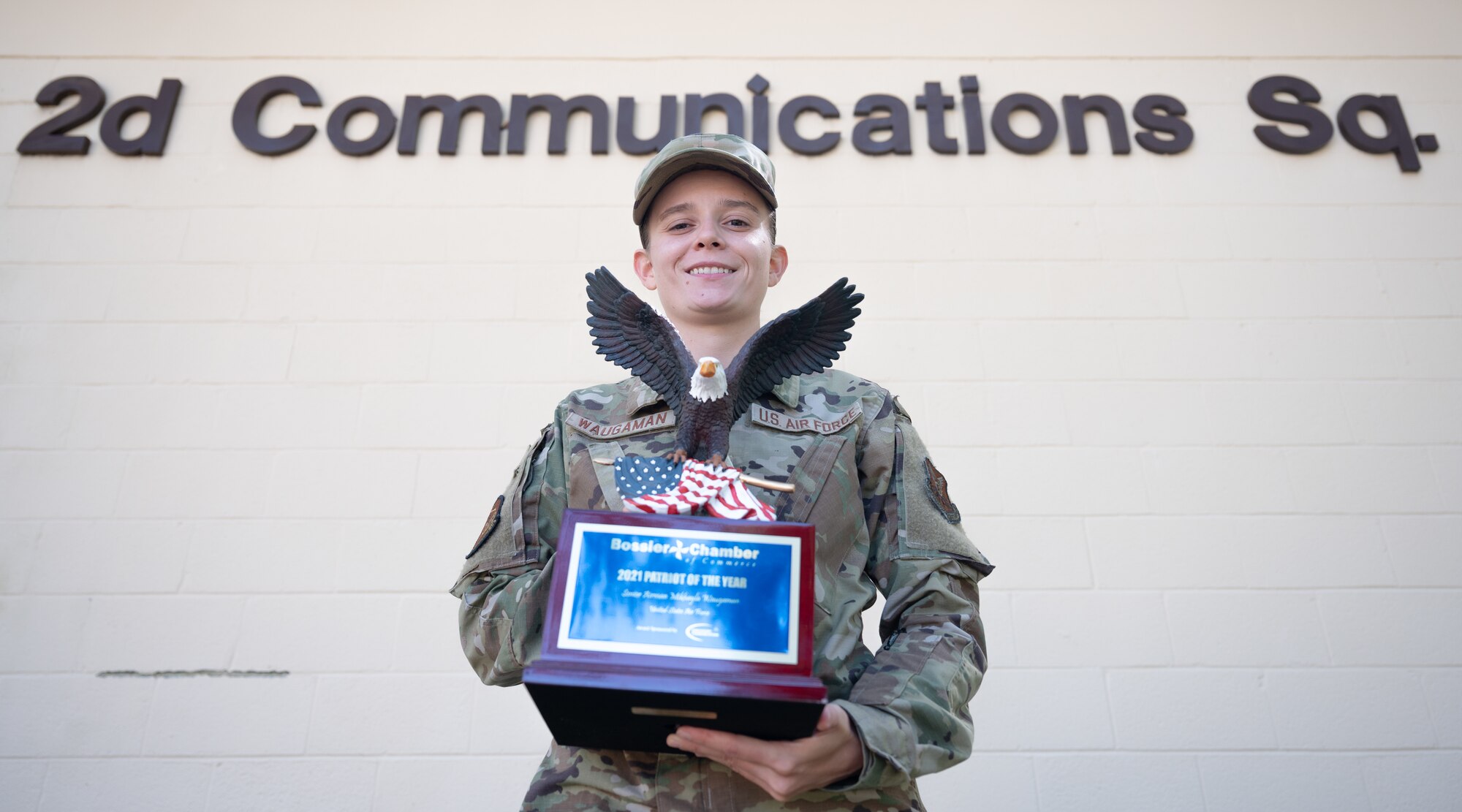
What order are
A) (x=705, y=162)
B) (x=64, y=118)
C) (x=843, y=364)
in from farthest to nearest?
(x=64, y=118), (x=843, y=364), (x=705, y=162)

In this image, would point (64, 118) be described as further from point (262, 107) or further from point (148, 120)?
point (262, 107)

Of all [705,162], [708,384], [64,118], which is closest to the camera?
[708,384]

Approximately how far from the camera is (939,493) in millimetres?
1223

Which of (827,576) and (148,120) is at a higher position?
(148,120)

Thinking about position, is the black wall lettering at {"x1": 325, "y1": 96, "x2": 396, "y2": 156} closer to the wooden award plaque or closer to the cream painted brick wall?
A: the cream painted brick wall

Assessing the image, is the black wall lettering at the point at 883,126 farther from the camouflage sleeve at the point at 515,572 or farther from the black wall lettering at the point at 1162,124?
the camouflage sleeve at the point at 515,572

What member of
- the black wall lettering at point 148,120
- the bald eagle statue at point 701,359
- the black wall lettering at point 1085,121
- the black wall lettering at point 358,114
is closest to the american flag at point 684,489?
the bald eagle statue at point 701,359

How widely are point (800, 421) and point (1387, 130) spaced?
2.53m

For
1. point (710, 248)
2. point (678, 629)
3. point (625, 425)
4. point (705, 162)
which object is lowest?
point (678, 629)

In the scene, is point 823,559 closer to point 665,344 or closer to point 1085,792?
point 665,344

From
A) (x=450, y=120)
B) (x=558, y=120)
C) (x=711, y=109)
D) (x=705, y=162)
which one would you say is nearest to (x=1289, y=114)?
(x=711, y=109)

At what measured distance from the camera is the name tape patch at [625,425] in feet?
4.11

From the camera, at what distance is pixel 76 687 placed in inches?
82.0

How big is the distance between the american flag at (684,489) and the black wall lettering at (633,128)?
6.05 ft
